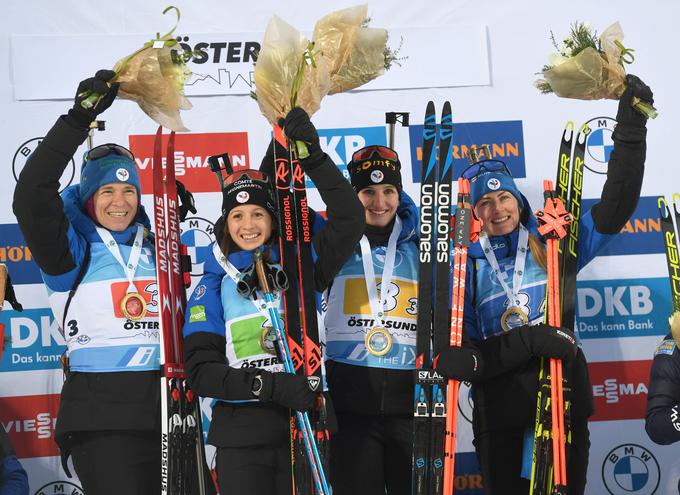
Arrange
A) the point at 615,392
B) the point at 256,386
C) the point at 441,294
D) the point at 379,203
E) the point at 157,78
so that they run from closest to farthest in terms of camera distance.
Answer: the point at 256,386
the point at 157,78
the point at 441,294
the point at 379,203
the point at 615,392

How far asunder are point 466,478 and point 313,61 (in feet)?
7.73

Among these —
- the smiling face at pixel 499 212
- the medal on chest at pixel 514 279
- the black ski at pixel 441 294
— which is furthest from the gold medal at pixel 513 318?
the smiling face at pixel 499 212

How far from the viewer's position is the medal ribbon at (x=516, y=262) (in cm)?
350

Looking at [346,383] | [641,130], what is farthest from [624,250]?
[346,383]

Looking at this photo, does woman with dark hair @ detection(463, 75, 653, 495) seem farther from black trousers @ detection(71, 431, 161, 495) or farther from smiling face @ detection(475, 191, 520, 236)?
black trousers @ detection(71, 431, 161, 495)

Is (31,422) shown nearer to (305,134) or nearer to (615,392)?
(305,134)

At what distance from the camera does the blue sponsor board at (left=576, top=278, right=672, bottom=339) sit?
470 cm

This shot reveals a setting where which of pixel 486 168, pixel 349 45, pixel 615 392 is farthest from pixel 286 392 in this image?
pixel 615 392

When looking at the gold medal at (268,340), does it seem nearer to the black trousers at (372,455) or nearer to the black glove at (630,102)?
the black trousers at (372,455)

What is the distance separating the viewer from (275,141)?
137 inches

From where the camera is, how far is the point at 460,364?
3318 millimetres

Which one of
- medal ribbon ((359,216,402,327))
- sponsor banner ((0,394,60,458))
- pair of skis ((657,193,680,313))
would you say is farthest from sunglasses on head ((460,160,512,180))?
sponsor banner ((0,394,60,458))

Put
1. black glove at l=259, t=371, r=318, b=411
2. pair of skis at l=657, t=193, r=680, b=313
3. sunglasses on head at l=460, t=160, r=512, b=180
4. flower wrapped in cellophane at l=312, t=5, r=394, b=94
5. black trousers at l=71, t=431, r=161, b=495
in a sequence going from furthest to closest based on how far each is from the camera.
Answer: pair of skis at l=657, t=193, r=680, b=313, sunglasses on head at l=460, t=160, r=512, b=180, flower wrapped in cellophane at l=312, t=5, r=394, b=94, black trousers at l=71, t=431, r=161, b=495, black glove at l=259, t=371, r=318, b=411

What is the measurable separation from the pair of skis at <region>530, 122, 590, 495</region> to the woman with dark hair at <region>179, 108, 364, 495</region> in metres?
0.79
